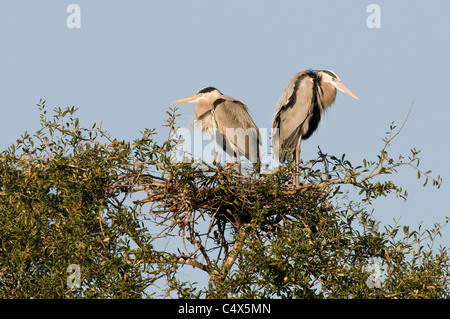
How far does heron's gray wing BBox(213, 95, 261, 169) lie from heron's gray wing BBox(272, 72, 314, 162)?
326 mm

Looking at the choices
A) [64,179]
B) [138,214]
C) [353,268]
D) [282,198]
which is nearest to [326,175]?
[282,198]

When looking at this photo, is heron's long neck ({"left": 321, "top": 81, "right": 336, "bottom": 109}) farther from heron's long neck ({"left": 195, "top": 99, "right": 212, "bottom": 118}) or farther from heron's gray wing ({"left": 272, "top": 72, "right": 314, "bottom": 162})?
heron's long neck ({"left": 195, "top": 99, "right": 212, "bottom": 118})

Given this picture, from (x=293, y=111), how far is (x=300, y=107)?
114mm

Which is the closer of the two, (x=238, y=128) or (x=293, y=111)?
(x=293, y=111)

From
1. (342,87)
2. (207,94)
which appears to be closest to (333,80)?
(342,87)

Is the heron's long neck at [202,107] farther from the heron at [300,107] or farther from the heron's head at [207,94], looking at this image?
the heron at [300,107]

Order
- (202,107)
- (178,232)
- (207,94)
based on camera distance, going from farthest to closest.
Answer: (207,94), (202,107), (178,232)

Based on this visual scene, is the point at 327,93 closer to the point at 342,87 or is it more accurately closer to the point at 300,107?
the point at 342,87

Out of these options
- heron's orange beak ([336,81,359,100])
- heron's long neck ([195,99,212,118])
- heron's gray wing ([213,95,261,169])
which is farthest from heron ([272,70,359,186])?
heron's long neck ([195,99,212,118])

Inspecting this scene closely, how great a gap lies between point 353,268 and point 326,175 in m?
1.48

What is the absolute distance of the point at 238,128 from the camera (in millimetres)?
9945

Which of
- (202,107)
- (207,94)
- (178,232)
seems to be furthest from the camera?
(207,94)

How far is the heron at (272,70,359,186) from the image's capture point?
9.68 metres

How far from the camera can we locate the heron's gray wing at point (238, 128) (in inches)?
388
